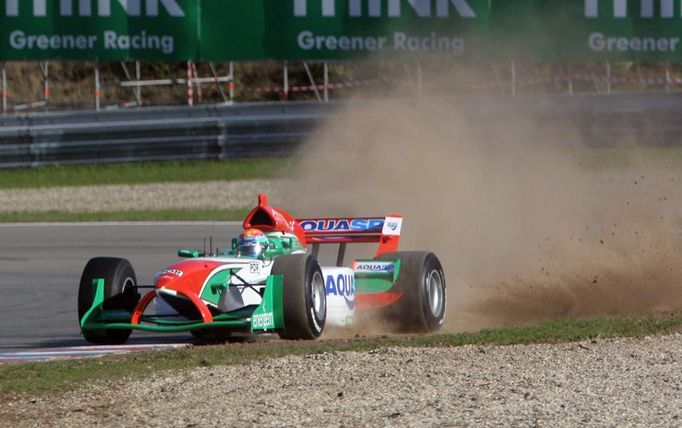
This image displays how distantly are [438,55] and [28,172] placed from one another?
818cm

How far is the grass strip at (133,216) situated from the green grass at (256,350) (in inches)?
433

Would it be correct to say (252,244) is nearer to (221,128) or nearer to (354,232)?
(354,232)

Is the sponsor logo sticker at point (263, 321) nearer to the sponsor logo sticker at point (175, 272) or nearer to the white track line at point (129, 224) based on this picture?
the sponsor logo sticker at point (175, 272)

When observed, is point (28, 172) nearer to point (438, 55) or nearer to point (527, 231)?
point (438, 55)

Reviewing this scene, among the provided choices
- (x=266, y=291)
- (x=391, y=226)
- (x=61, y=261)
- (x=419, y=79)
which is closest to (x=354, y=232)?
(x=391, y=226)

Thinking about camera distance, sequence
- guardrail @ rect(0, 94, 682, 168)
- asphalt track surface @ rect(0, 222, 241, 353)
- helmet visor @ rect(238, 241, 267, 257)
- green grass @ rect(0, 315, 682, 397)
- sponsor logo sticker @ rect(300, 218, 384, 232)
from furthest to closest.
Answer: guardrail @ rect(0, 94, 682, 168) → sponsor logo sticker @ rect(300, 218, 384, 232) → asphalt track surface @ rect(0, 222, 241, 353) → helmet visor @ rect(238, 241, 267, 257) → green grass @ rect(0, 315, 682, 397)

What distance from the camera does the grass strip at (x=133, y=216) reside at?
2134 centimetres

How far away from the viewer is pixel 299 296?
10.3 meters

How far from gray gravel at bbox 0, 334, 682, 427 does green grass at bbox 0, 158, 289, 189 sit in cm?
1566

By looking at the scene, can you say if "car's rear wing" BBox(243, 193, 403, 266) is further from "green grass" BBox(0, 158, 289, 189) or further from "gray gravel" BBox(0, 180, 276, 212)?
"green grass" BBox(0, 158, 289, 189)

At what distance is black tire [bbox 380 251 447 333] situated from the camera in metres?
11.4

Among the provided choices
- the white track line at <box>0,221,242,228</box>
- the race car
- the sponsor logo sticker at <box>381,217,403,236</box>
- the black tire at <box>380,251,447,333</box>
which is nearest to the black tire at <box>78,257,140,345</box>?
the race car

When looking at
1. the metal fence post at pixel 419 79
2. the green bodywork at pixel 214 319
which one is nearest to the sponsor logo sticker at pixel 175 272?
the green bodywork at pixel 214 319

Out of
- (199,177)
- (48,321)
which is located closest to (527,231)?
(48,321)
